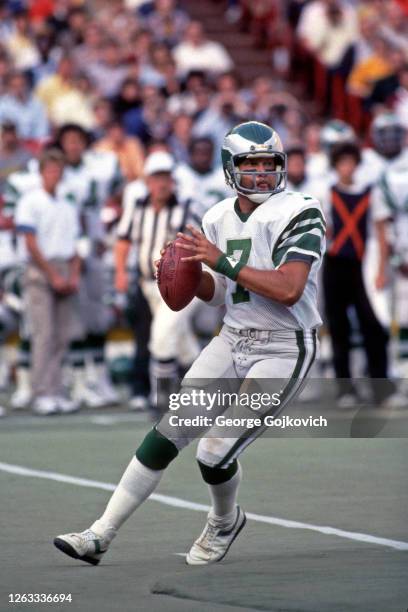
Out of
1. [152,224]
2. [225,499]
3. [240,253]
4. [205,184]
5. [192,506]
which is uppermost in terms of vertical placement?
[240,253]

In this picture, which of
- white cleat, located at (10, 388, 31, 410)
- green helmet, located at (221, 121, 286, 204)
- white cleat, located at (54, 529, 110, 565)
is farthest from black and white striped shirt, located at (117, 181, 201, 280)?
white cleat, located at (54, 529, 110, 565)

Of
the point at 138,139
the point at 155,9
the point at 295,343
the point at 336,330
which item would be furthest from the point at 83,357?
the point at 155,9

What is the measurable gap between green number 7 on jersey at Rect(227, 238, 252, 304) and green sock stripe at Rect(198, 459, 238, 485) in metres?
0.67

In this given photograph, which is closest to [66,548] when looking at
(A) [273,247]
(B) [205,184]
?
(A) [273,247]

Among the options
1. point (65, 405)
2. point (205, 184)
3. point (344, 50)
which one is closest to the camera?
point (65, 405)

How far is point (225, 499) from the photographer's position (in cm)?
716

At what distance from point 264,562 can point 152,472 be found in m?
0.59

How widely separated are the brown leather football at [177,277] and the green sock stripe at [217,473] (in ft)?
2.20

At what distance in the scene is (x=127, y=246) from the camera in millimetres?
13734

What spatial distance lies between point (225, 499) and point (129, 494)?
45cm

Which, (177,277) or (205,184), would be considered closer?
(177,277)

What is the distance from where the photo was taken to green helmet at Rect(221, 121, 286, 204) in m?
7.11

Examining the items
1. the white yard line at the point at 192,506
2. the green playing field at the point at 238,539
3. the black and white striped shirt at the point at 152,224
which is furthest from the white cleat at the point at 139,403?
the white yard line at the point at 192,506

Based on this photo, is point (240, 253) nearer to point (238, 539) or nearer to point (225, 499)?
point (225, 499)
